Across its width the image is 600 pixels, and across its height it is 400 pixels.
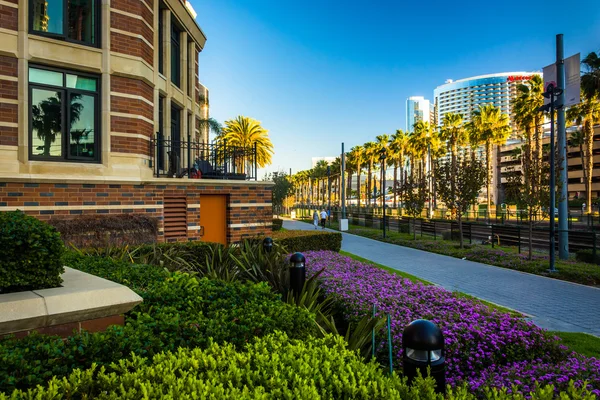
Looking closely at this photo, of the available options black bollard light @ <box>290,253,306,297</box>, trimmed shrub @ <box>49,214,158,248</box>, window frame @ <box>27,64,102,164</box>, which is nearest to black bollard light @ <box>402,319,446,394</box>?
black bollard light @ <box>290,253,306,297</box>

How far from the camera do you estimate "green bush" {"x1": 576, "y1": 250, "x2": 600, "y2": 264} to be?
13.5m

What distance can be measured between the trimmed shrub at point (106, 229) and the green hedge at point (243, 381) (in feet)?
25.7

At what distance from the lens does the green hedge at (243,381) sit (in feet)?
7.86

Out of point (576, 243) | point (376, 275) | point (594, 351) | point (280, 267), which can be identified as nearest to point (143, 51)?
point (280, 267)

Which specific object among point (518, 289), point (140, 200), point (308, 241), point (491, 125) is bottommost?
point (518, 289)

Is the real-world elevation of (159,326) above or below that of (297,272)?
above

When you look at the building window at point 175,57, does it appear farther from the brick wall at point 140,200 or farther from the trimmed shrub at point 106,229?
the trimmed shrub at point 106,229

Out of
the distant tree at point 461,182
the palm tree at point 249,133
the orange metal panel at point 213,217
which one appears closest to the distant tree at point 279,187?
the palm tree at point 249,133

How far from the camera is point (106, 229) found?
10.3 meters

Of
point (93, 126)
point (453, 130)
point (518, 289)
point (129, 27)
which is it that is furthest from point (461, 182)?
point (453, 130)

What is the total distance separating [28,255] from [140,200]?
8133mm

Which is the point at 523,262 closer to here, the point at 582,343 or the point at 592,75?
Result: the point at 582,343

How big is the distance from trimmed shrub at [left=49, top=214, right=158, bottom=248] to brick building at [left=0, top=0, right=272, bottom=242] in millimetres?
362

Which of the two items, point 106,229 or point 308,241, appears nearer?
point 106,229
